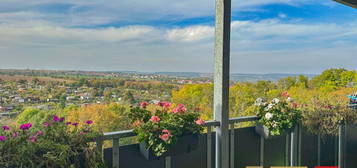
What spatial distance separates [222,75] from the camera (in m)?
2.53

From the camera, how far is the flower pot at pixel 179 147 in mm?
2186

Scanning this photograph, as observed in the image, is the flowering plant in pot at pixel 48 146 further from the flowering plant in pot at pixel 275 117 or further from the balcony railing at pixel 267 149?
the flowering plant in pot at pixel 275 117

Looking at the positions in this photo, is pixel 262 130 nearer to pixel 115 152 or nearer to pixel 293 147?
pixel 293 147

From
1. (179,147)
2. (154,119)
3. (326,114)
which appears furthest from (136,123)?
(326,114)

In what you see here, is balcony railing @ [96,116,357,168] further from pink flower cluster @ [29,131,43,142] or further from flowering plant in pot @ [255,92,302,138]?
pink flower cluster @ [29,131,43,142]

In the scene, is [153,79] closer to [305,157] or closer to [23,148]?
[23,148]

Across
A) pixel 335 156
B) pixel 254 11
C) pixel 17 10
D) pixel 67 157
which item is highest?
pixel 254 11

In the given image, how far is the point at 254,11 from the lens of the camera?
3436 mm

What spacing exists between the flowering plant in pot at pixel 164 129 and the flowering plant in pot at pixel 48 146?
39cm

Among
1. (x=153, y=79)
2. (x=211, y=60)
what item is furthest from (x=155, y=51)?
(x=211, y=60)

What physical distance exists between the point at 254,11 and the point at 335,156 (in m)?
2.20

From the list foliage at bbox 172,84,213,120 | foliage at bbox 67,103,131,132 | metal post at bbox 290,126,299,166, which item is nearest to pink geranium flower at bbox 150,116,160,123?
foliage at bbox 67,103,131,132

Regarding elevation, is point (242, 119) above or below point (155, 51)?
below

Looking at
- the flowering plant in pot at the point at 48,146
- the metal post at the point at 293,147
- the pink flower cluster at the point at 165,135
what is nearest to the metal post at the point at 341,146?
the metal post at the point at 293,147
